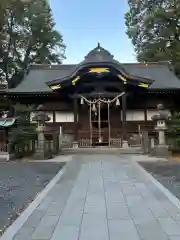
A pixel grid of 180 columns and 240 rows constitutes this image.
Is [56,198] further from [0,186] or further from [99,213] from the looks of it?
[0,186]

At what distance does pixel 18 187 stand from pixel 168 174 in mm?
4581

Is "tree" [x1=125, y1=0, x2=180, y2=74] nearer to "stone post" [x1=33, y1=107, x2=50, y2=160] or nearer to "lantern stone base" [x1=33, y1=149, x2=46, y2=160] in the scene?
"stone post" [x1=33, y1=107, x2=50, y2=160]

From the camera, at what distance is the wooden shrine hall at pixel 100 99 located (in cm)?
2153

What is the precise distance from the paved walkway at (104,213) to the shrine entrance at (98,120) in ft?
40.9

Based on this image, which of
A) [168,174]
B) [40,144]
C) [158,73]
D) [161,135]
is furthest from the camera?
[158,73]

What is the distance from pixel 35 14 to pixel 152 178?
2958cm

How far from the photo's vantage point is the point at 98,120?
2264 centimetres

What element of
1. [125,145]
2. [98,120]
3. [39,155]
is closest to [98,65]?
[98,120]

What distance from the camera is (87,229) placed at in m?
4.81

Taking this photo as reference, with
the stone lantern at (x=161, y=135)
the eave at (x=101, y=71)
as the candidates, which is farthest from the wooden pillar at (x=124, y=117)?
the stone lantern at (x=161, y=135)

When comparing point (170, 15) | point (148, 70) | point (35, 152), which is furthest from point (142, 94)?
point (170, 15)

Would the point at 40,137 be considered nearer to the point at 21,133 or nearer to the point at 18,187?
the point at 21,133

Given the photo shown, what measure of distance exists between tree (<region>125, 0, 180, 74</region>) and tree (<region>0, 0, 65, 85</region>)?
8.24 m

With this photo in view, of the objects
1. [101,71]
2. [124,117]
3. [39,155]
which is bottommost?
[39,155]
